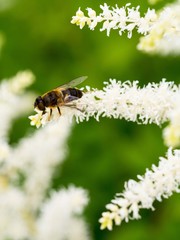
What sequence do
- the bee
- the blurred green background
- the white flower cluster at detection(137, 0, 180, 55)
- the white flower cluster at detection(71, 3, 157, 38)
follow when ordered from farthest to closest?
the blurred green background → the bee → the white flower cluster at detection(71, 3, 157, 38) → the white flower cluster at detection(137, 0, 180, 55)

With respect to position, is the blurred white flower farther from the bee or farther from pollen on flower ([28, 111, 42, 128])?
pollen on flower ([28, 111, 42, 128])

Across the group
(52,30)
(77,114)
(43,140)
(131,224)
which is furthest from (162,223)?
(77,114)

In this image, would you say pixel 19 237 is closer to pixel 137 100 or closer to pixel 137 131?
pixel 137 131

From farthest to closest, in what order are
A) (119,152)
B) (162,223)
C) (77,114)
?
(119,152), (162,223), (77,114)

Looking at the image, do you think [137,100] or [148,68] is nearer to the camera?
[137,100]

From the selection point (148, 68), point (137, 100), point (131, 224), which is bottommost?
point (137, 100)

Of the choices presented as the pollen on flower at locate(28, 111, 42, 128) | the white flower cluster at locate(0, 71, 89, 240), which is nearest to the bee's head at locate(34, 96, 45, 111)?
the pollen on flower at locate(28, 111, 42, 128)

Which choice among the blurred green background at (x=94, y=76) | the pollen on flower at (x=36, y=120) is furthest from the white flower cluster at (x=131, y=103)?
the blurred green background at (x=94, y=76)
